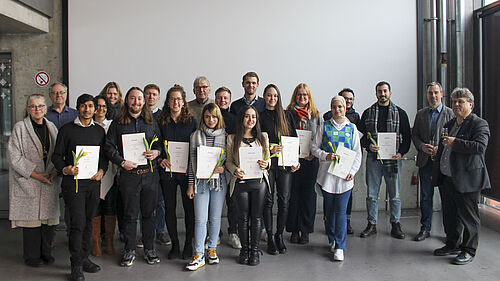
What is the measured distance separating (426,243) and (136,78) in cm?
435

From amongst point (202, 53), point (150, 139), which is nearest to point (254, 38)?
point (202, 53)

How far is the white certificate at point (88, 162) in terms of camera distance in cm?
345

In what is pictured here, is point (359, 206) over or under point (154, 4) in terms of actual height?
under

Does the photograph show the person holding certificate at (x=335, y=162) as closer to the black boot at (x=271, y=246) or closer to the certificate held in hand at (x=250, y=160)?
the black boot at (x=271, y=246)

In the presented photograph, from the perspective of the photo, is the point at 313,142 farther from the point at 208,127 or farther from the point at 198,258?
the point at 198,258

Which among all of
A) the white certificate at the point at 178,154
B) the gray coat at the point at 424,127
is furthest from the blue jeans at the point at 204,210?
the gray coat at the point at 424,127

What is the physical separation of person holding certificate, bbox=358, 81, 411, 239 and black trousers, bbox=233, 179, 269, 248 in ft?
5.33

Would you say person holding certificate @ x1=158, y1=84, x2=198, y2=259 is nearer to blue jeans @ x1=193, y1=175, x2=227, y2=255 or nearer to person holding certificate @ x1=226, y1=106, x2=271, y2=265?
blue jeans @ x1=193, y1=175, x2=227, y2=255

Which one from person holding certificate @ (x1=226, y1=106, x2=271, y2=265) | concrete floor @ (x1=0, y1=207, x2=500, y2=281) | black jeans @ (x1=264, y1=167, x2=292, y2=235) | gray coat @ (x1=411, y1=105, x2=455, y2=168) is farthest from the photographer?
gray coat @ (x1=411, y1=105, x2=455, y2=168)

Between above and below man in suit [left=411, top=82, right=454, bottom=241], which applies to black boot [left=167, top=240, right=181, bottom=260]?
below

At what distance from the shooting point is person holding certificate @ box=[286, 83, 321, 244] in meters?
4.28

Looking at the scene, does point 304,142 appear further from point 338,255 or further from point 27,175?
point 27,175

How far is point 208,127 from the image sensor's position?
3.74m

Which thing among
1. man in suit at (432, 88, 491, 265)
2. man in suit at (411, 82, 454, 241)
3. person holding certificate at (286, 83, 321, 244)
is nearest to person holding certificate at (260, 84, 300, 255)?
person holding certificate at (286, 83, 321, 244)
